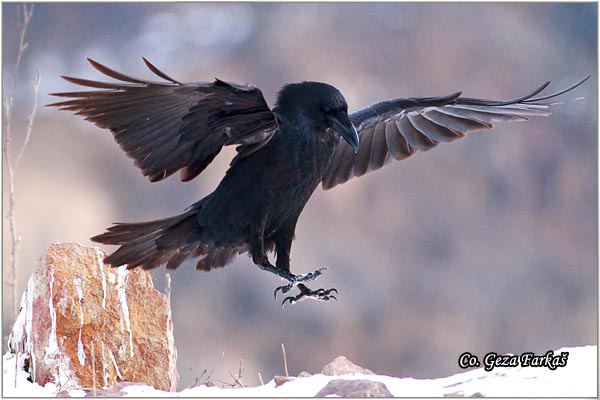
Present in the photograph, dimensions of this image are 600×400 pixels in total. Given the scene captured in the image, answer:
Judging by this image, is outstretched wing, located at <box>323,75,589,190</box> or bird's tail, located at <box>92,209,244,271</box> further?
outstretched wing, located at <box>323,75,589,190</box>

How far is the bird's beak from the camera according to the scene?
5.66 m

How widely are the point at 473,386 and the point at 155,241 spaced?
2.21m

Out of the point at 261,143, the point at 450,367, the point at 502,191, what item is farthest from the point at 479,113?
the point at 502,191

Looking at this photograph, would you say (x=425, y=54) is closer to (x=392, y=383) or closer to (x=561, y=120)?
(x=561, y=120)

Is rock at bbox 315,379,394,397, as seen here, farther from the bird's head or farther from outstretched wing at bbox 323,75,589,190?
outstretched wing at bbox 323,75,589,190

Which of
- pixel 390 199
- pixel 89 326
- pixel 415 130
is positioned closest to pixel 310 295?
pixel 89 326

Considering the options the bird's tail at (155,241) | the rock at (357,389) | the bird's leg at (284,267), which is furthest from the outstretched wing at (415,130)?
the rock at (357,389)

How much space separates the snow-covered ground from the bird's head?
149 centimetres

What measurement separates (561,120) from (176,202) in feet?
39.5

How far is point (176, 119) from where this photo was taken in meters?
5.47

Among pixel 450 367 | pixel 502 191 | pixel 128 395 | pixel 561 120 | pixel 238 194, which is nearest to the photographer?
pixel 128 395

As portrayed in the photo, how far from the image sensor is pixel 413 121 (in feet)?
22.7

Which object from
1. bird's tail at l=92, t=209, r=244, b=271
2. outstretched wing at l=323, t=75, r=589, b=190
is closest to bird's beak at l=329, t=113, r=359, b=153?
outstretched wing at l=323, t=75, r=589, b=190

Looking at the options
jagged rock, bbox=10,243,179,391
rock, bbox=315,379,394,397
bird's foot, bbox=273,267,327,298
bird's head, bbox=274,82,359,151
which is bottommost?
rock, bbox=315,379,394,397
